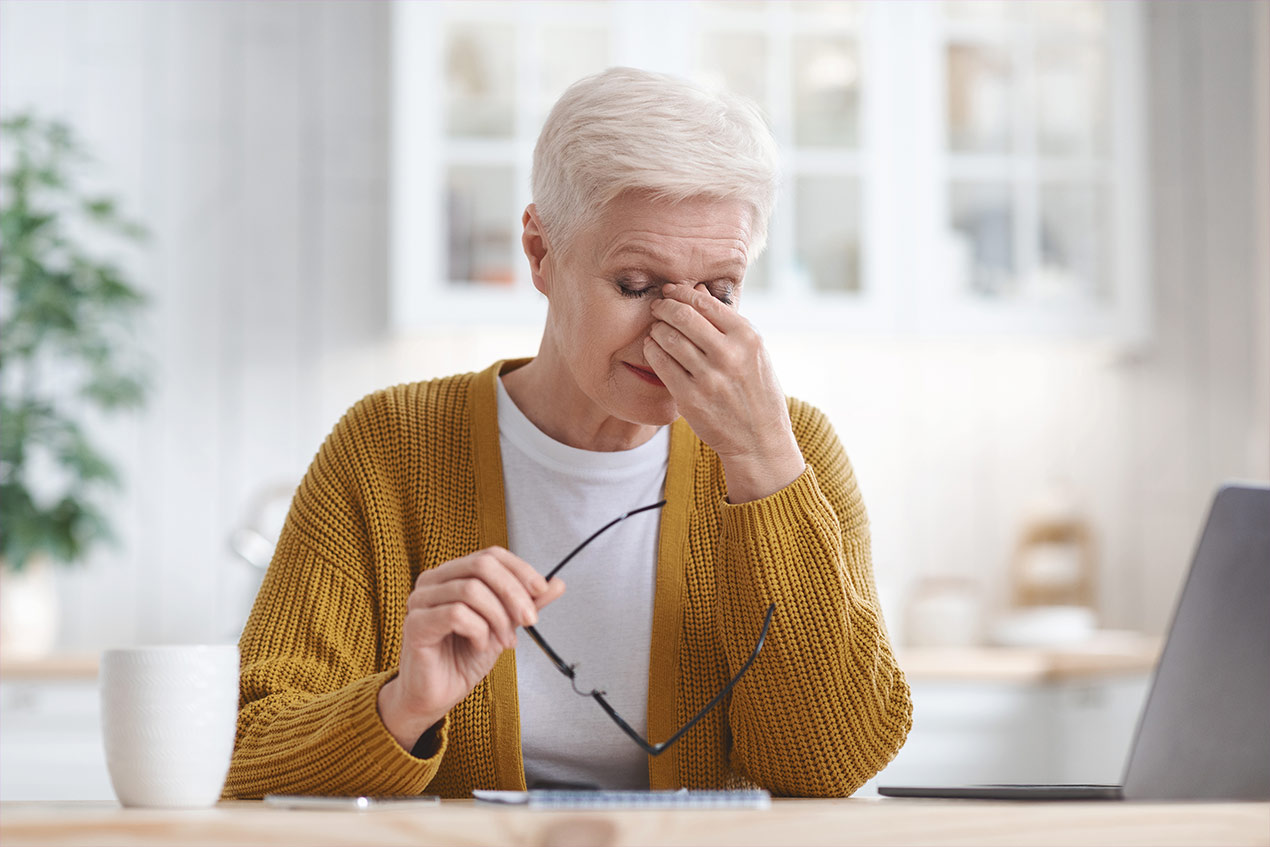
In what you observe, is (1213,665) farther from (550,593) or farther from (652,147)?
(652,147)

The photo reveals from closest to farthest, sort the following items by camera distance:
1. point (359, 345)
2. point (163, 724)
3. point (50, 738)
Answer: point (163, 724), point (50, 738), point (359, 345)

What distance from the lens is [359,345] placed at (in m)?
3.08

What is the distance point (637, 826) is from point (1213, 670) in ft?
1.38

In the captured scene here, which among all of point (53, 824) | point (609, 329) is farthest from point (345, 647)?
point (53, 824)

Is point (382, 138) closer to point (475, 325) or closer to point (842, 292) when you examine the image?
point (475, 325)

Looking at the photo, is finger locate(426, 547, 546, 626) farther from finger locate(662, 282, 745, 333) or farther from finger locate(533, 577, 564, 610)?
finger locate(662, 282, 745, 333)

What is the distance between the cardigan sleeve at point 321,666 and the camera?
3.05 ft

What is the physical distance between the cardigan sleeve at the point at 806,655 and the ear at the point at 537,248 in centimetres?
36

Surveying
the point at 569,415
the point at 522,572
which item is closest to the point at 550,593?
the point at 522,572

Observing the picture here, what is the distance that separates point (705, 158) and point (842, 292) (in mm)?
1845

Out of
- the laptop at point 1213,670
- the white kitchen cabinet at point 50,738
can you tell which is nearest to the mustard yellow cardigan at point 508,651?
the laptop at point 1213,670

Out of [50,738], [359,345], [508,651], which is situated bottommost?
[50,738]

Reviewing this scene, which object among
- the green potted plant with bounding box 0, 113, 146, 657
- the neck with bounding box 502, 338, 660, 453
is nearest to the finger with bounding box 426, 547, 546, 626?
the neck with bounding box 502, 338, 660, 453

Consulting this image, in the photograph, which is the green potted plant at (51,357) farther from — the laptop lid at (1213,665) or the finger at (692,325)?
the laptop lid at (1213,665)
